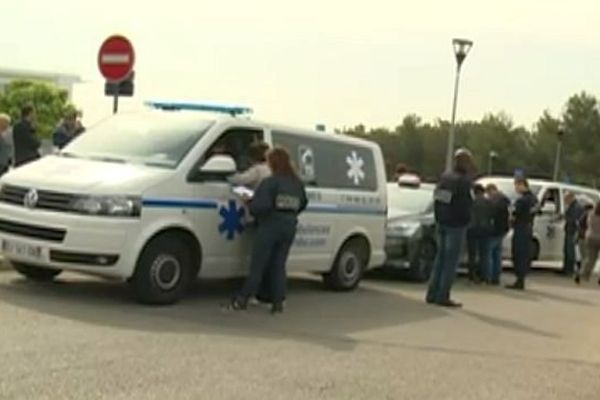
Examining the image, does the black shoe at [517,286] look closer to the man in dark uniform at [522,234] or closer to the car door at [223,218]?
the man in dark uniform at [522,234]

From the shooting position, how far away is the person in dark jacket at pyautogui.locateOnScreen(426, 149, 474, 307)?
14031 millimetres

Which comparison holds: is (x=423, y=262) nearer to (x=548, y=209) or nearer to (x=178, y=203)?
(x=548, y=209)

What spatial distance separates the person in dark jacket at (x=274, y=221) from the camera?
38.5ft

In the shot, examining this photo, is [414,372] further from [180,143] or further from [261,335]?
[180,143]

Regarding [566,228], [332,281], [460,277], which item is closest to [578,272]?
[566,228]

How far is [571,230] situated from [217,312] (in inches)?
514

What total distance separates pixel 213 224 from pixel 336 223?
2534mm

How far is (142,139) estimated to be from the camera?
40.2 feet

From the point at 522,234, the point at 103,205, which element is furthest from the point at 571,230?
the point at 103,205

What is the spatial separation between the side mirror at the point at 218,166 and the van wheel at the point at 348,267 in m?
2.82

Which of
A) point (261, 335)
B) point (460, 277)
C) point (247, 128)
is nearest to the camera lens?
point (261, 335)

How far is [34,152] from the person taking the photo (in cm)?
1630

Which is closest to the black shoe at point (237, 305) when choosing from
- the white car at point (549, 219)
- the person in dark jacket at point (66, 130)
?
the person in dark jacket at point (66, 130)

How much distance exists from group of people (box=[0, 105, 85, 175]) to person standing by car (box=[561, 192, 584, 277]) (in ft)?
34.5
